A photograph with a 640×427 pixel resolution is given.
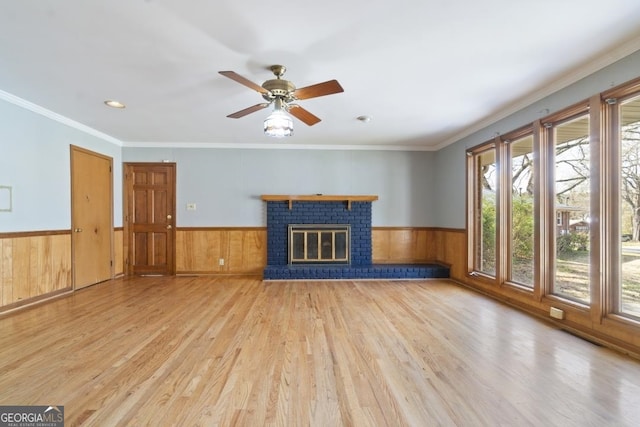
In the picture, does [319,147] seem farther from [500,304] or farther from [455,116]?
[500,304]

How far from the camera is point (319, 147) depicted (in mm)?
5312

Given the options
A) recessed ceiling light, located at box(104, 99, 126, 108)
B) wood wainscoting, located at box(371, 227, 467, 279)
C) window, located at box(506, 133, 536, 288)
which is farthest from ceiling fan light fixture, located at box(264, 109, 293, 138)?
wood wainscoting, located at box(371, 227, 467, 279)

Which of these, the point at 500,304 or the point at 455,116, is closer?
the point at 500,304

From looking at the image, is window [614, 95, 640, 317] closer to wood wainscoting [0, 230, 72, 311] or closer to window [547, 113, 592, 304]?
window [547, 113, 592, 304]

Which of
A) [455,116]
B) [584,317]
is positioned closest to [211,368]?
[584,317]

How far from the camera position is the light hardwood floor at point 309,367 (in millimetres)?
1546

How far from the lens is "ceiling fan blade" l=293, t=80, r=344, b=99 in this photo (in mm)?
2203

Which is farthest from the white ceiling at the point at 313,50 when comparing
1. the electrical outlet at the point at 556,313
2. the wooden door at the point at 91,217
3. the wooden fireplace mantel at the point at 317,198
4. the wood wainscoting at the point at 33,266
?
the electrical outlet at the point at 556,313

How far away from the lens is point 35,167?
11.4 ft

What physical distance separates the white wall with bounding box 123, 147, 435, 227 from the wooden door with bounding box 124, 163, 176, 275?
0.16 m

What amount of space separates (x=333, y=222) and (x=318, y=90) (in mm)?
3179

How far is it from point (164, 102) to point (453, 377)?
3785mm

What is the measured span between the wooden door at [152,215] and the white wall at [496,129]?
4.84m

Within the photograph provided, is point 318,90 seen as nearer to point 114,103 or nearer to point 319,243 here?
point 114,103
